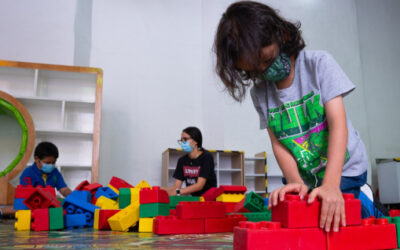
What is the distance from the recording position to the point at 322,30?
489 centimetres

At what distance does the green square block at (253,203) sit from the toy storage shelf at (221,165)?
7.41 ft

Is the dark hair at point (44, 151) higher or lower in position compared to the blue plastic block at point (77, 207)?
higher

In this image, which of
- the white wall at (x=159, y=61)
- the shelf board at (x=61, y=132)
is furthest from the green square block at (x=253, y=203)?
the white wall at (x=159, y=61)

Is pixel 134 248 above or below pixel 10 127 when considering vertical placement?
below

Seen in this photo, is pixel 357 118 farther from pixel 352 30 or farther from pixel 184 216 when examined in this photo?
pixel 184 216

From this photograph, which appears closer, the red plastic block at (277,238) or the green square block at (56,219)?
the red plastic block at (277,238)

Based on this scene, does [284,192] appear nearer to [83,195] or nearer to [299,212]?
[299,212]

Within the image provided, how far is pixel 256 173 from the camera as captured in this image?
4.37 metres

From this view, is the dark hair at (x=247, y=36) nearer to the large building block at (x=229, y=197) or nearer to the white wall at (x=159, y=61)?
the large building block at (x=229, y=197)

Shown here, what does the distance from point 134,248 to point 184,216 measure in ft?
1.42

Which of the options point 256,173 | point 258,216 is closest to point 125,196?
point 258,216

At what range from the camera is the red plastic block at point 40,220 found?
157 centimetres

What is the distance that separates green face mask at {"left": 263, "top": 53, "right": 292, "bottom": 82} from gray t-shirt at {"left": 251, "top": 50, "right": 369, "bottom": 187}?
0.07 m

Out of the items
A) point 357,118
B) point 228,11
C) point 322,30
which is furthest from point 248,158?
point 228,11
